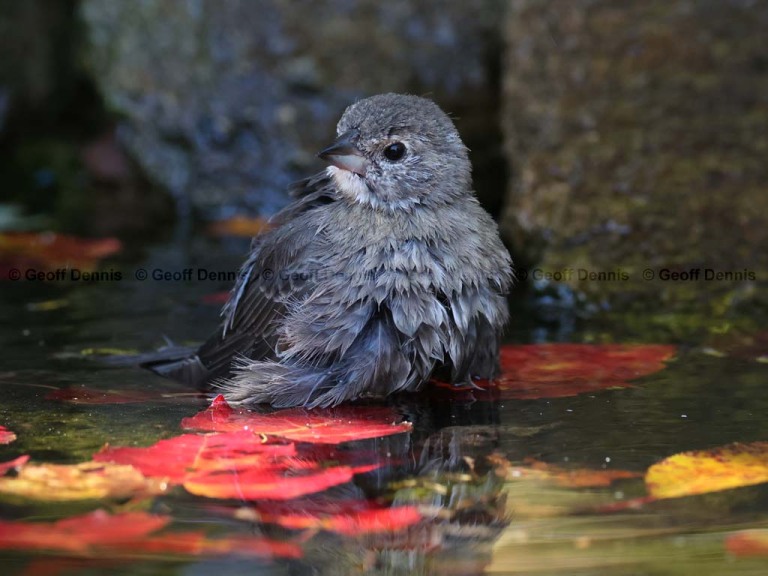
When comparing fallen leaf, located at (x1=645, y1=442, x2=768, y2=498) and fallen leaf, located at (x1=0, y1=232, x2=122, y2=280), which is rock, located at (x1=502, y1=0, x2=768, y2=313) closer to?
fallen leaf, located at (x1=645, y1=442, x2=768, y2=498)

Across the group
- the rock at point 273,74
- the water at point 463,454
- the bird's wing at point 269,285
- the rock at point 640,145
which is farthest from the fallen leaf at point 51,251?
the rock at point 640,145

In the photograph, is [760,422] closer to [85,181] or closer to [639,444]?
[639,444]

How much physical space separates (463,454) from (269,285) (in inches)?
49.2

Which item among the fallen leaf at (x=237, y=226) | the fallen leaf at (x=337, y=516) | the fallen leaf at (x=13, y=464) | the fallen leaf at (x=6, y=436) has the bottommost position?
the fallen leaf at (x=337, y=516)

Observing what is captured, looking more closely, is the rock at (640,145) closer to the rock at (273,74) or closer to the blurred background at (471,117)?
the blurred background at (471,117)

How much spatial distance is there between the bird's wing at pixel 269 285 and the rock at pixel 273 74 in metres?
3.04

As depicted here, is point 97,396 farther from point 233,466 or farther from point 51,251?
point 51,251

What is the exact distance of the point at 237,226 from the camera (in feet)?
24.6

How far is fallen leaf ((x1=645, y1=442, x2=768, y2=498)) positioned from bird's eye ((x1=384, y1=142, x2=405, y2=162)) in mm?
1596

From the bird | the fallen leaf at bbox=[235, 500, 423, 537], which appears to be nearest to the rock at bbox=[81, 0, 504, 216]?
the bird

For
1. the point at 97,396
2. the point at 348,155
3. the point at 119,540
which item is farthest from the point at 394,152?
the point at 119,540

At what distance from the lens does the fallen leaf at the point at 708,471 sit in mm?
3184

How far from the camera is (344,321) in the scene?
13.2 ft

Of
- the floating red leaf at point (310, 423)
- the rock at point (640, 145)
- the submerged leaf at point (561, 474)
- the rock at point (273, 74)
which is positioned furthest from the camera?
the rock at point (273, 74)
